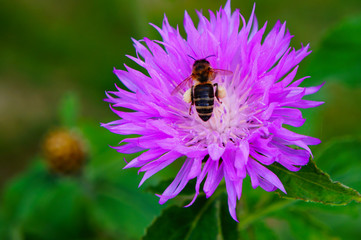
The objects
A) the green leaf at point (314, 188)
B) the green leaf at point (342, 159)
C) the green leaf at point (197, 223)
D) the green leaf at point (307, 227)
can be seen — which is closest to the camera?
the green leaf at point (314, 188)

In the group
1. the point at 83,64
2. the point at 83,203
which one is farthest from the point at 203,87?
the point at 83,64

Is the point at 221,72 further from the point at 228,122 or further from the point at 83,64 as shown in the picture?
the point at 83,64

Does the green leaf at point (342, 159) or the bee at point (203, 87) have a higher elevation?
the bee at point (203, 87)

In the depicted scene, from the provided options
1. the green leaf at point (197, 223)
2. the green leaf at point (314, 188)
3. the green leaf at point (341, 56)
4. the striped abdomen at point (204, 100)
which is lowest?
the green leaf at point (197, 223)

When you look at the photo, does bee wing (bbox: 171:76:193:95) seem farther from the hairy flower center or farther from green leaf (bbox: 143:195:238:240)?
green leaf (bbox: 143:195:238:240)

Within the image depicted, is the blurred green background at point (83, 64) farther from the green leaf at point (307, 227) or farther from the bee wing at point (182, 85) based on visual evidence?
the bee wing at point (182, 85)

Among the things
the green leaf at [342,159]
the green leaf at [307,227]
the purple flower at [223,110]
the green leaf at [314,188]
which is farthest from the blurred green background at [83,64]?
the green leaf at [314,188]

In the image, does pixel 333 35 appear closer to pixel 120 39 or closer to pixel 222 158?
pixel 222 158

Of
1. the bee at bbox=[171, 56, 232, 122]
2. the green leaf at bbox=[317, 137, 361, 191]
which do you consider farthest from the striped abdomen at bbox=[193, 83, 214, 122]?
the green leaf at bbox=[317, 137, 361, 191]
